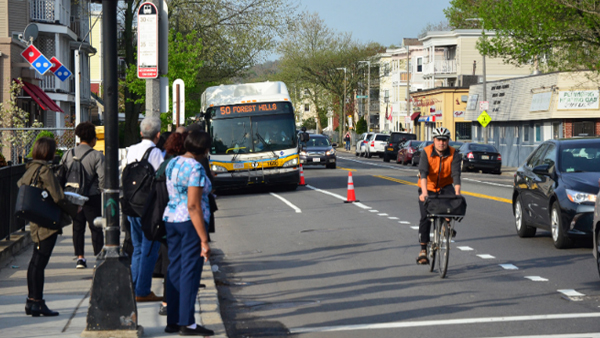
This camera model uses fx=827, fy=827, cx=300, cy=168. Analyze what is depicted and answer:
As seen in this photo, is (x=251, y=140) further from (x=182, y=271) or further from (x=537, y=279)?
(x=182, y=271)

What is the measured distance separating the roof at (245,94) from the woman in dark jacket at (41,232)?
17650 millimetres

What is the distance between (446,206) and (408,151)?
1505 inches

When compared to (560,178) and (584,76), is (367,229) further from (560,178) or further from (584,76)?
(584,76)

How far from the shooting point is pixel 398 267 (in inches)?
431

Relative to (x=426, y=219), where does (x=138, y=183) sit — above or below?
above

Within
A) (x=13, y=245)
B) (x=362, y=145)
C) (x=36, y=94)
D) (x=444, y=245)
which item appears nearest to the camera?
(x=444, y=245)

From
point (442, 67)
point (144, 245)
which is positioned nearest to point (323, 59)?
point (442, 67)

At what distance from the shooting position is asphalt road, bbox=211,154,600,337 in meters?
7.53

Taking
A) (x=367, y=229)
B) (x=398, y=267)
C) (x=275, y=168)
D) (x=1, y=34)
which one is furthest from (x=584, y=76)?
(x=398, y=267)

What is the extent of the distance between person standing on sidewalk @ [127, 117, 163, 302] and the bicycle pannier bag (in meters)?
3.46

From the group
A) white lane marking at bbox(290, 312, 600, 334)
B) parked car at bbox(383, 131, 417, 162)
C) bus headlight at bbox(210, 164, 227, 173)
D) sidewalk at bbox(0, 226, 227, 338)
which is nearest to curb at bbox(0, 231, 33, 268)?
sidewalk at bbox(0, 226, 227, 338)

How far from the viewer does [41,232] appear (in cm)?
768

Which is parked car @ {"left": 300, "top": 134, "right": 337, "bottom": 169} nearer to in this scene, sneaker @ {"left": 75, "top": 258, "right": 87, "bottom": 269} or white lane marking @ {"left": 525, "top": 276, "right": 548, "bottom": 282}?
sneaker @ {"left": 75, "top": 258, "right": 87, "bottom": 269}

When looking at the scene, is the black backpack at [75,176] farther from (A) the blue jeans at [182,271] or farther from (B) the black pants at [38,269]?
(A) the blue jeans at [182,271]
